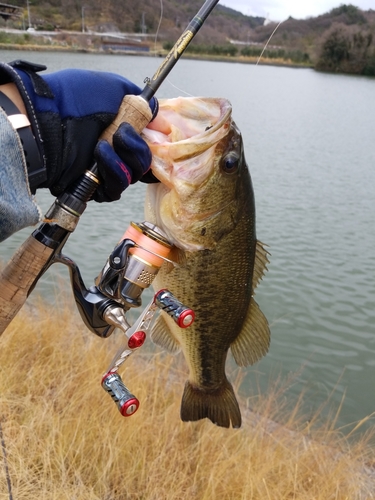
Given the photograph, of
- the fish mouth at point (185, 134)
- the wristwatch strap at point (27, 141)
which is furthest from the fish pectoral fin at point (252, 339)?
the wristwatch strap at point (27, 141)

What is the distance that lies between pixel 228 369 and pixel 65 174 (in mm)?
3385

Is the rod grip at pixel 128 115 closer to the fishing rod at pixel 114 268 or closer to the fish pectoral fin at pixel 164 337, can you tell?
the fishing rod at pixel 114 268

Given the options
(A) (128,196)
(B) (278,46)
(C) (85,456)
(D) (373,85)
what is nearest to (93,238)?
(A) (128,196)

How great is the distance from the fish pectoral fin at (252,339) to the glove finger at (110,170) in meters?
0.96

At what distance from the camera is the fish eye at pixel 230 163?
183 centimetres

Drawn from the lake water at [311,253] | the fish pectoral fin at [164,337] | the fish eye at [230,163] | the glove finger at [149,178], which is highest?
the fish eye at [230,163]

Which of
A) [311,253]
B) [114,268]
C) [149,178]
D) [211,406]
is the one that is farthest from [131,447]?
[311,253]

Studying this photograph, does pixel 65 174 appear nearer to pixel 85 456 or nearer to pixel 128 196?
pixel 85 456

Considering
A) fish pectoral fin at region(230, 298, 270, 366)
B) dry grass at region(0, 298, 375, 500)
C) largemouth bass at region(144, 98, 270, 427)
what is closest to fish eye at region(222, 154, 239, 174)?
largemouth bass at region(144, 98, 270, 427)

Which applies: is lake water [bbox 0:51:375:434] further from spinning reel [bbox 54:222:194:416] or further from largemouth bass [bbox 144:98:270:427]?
spinning reel [bbox 54:222:194:416]

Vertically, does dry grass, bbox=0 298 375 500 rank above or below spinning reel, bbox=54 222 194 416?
below

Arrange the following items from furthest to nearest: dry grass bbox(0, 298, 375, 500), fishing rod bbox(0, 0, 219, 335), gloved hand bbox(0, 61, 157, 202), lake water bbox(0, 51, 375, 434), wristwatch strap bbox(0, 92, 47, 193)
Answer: lake water bbox(0, 51, 375, 434) < dry grass bbox(0, 298, 375, 500) < fishing rod bbox(0, 0, 219, 335) < gloved hand bbox(0, 61, 157, 202) < wristwatch strap bbox(0, 92, 47, 193)

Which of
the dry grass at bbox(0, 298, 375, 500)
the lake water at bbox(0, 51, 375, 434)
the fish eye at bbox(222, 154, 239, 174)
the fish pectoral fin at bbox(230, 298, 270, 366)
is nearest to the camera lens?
the fish eye at bbox(222, 154, 239, 174)

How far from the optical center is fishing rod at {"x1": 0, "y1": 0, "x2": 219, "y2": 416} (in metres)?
1.49
